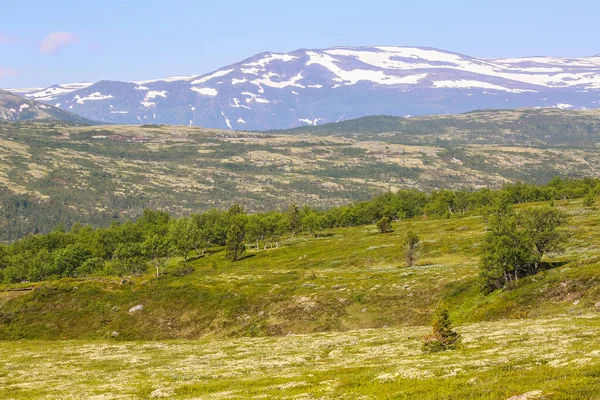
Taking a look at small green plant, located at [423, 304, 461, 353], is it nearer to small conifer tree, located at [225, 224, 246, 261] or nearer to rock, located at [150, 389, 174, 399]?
rock, located at [150, 389, 174, 399]

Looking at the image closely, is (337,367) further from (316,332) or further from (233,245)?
(233,245)

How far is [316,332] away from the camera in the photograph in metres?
86.6

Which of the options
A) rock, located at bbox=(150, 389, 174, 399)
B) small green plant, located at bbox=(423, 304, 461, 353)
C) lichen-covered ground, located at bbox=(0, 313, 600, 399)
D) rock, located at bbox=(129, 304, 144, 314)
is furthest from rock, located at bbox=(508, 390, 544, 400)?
rock, located at bbox=(129, 304, 144, 314)

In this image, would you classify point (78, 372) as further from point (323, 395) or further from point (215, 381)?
point (323, 395)

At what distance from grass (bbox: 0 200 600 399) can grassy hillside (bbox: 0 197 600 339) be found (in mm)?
339

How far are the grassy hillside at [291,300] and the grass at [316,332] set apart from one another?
0.34 meters

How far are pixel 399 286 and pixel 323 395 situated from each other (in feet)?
225

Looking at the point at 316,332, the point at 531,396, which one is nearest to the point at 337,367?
the point at 531,396

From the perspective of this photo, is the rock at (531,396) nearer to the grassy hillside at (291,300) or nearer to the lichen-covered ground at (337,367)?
the lichen-covered ground at (337,367)

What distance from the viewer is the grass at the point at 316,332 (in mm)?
37250

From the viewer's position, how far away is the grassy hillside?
79125mm

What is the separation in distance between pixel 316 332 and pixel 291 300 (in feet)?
56.5

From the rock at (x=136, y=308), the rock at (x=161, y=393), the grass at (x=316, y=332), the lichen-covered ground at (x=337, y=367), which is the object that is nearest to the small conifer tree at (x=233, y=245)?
the grass at (x=316, y=332)

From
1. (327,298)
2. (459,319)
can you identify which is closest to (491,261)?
(459,319)
